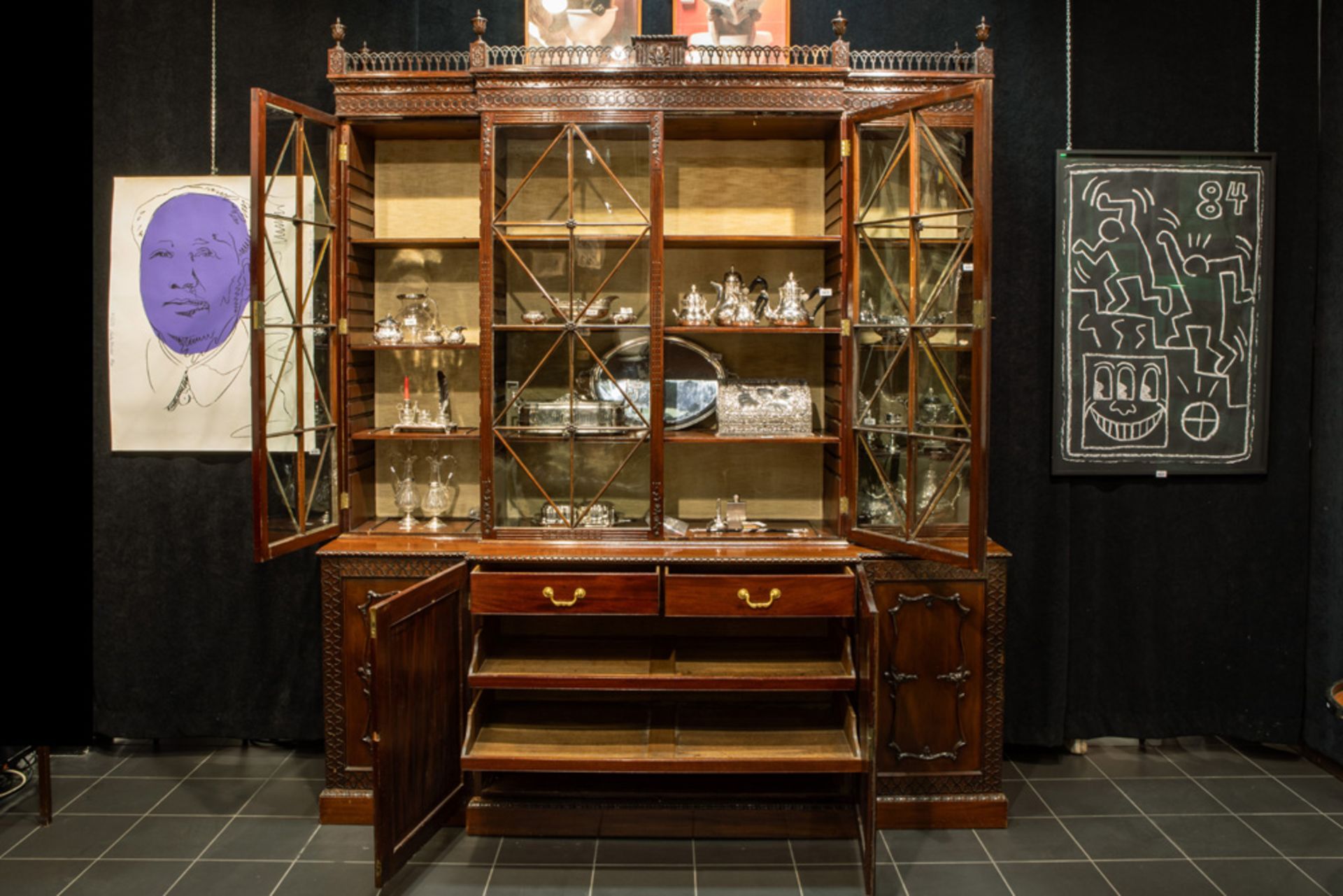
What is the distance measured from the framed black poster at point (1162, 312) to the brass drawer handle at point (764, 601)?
1.35 meters

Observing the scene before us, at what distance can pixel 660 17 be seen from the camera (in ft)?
12.2

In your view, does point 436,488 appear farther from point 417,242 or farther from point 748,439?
point 748,439

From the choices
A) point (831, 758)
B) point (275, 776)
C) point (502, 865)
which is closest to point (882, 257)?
point (831, 758)

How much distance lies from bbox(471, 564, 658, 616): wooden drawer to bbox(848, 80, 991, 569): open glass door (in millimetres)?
799

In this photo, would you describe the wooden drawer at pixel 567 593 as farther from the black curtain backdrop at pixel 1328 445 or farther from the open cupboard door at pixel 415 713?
the black curtain backdrop at pixel 1328 445

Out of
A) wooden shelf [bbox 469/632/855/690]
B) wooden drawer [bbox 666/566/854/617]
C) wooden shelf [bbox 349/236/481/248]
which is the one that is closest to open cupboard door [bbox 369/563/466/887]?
wooden shelf [bbox 469/632/855/690]

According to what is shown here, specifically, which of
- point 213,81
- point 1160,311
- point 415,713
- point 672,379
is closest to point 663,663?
point 415,713

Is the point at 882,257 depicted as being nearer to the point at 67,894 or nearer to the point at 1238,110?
the point at 1238,110

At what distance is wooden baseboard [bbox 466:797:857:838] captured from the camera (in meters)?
3.26

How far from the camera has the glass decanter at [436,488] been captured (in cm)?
375

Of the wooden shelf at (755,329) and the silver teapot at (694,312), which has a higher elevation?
the silver teapot at (694,312)

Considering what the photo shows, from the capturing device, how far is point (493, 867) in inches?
122

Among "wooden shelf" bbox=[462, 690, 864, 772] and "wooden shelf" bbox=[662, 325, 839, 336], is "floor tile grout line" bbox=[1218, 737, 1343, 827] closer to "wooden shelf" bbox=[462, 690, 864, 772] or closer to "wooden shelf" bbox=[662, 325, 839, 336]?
"wooden shelf" bbox=[462, 690, 864, 772]

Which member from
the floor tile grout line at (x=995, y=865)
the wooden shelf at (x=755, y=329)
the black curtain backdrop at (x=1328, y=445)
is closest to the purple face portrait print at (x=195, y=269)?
the wooden shelf at (x=755, y=329)
